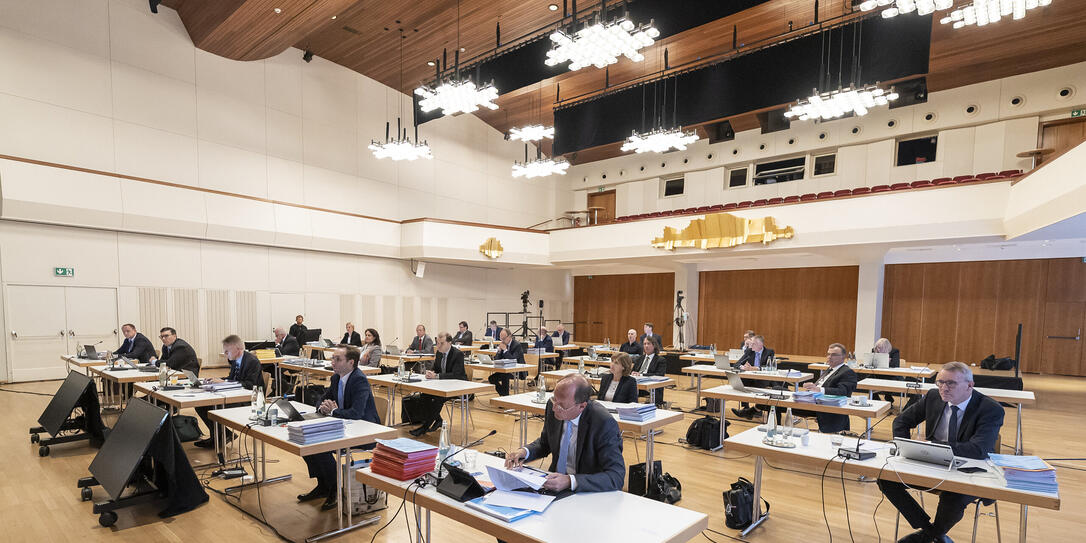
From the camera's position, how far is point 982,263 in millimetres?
13562

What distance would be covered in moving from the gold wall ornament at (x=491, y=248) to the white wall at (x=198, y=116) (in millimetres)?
2484

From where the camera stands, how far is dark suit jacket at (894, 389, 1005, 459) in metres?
3.34

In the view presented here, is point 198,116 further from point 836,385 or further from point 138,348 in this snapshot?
point 836,385

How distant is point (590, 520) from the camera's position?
2.30 metres

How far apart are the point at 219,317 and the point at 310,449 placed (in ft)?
36.9

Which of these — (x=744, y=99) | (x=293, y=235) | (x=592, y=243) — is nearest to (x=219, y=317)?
(x=293, y=235)

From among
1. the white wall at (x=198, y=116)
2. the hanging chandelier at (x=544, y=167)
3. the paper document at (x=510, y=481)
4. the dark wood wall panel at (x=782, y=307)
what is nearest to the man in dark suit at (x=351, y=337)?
the white wall at (x=198, y=116)

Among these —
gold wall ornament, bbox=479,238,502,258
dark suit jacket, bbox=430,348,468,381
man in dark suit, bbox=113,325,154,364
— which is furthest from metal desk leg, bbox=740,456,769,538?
gold wall ornament, bbox=479,238,502,258

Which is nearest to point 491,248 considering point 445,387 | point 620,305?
point 620,305

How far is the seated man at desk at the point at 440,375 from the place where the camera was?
7.21 m

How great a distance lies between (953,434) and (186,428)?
762 centimetres

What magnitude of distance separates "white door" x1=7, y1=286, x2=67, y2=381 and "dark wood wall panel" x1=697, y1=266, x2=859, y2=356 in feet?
56.3

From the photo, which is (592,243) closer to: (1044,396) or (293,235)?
(293,235)

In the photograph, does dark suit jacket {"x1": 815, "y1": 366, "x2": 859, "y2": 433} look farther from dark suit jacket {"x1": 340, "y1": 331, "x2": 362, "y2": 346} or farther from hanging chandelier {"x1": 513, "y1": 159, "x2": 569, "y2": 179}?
dark suit jacket {"x1": 340, "y1": 331, "x2": 362, "y2": 346}
